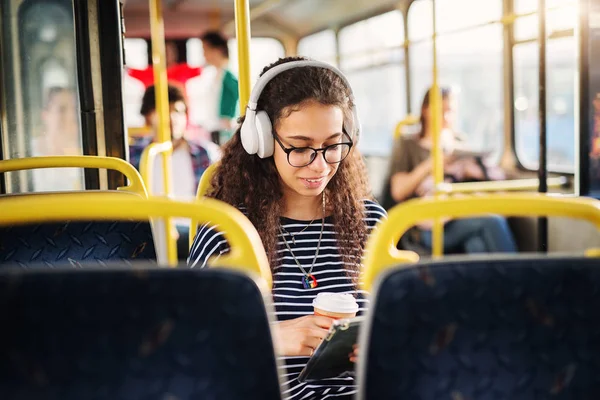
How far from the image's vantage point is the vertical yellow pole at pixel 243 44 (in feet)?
6.68

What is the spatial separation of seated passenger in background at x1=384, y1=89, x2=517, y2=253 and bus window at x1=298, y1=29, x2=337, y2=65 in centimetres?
249

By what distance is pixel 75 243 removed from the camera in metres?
1.64

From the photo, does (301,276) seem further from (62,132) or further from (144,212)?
(62,132)

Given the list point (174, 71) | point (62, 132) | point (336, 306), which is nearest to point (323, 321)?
point (336, 306)

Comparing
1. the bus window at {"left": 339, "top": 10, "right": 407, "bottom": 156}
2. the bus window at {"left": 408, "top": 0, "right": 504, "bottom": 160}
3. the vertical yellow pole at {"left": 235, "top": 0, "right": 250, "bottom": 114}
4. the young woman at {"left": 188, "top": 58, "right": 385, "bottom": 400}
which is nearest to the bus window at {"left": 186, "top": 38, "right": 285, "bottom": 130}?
the bus window at {"left": 339, "top": 10, "right": 407, "bottom": 156}

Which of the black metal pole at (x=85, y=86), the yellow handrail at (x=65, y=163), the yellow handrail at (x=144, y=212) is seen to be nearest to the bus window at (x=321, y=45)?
the black metal pole at (x=85, y=86)

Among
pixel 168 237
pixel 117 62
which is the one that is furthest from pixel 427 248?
pixel 117 62

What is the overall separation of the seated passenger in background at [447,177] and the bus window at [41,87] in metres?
2.86

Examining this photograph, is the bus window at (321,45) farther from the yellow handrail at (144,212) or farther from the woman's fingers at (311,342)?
the yellow handrail at (144,212)

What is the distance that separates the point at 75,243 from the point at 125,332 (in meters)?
0.90

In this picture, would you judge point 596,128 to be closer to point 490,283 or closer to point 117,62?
point 117,62

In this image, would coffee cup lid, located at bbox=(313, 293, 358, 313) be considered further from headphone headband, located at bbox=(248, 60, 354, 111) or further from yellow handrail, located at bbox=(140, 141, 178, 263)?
yellow handrail, located at bbox=(140, 141, 178, 263)

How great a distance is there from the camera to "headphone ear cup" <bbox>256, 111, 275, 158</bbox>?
167 cm

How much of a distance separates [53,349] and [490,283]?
542mm
